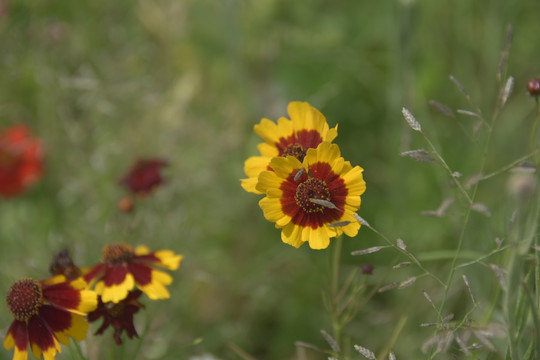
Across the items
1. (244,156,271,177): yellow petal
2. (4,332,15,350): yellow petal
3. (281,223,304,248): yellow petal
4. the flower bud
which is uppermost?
the flower bud

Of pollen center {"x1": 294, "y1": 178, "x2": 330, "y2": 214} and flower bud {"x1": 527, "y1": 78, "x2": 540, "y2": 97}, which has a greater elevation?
flower bud {"x1": 527, "y1": 78, "x2": 540, "y2": 97}

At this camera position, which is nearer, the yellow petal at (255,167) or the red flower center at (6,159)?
the yellow petal at (255,167)

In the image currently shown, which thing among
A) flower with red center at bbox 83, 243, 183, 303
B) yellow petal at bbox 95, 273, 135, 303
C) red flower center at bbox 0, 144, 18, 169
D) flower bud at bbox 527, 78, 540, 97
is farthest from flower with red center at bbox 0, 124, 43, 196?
flower bud at bbox 527, 78, 540, 97

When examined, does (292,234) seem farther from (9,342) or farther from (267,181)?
(9,342)

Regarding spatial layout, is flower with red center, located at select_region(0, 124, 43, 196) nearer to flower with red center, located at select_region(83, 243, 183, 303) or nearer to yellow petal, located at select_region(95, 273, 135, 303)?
flower with red center, located at select_region(83, 243, 183, 303)

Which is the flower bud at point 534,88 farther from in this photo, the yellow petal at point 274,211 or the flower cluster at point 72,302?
the flower cluster at point 72,302

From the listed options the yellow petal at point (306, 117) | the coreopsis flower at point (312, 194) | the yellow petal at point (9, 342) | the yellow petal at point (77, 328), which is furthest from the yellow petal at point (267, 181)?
the yellow petal at point (9, 342)
